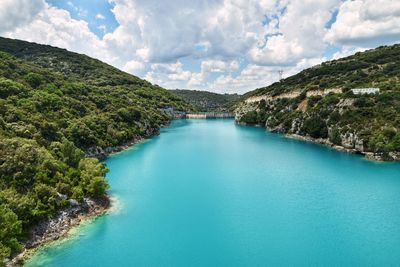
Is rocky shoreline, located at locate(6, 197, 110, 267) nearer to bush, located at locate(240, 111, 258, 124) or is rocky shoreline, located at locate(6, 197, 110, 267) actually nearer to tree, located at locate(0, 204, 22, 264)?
tree, located at locate(0, 204, 22, 264)

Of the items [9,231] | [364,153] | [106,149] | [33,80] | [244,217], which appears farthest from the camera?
[33,80]

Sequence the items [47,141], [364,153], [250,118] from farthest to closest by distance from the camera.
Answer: [250,118] < [364,153] < [47,141]

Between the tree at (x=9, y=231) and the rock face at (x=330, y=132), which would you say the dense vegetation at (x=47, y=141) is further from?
the rock face at (x=330, y=132)

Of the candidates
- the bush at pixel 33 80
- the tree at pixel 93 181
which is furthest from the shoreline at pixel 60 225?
the bush at pixel 33 80

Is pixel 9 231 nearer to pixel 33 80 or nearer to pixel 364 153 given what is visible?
pixel 33 80

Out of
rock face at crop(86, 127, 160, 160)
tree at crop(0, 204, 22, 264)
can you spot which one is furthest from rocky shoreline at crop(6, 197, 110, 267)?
rock face at crop(86, 127, 160, 160)

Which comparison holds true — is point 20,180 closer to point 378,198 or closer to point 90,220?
point 90,220

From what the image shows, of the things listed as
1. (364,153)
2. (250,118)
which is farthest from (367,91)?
(250,118)
